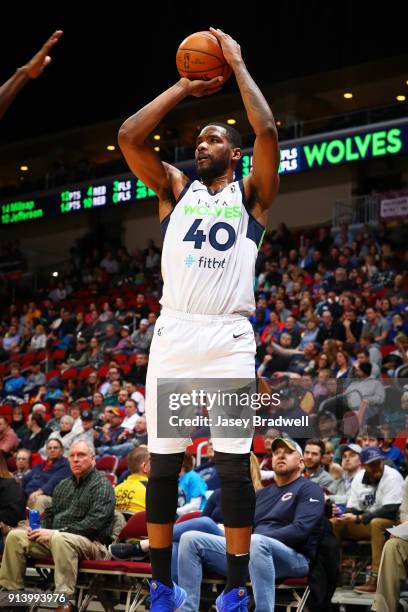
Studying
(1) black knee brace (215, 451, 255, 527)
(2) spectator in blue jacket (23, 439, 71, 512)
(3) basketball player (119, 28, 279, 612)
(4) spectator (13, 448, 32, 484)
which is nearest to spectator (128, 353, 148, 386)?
(4) spectator (13, 448, 32, 484)

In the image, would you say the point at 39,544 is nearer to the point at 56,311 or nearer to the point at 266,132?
the point at 266,132

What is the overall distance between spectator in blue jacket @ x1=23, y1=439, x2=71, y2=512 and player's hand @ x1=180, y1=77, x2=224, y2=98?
563 centimetres

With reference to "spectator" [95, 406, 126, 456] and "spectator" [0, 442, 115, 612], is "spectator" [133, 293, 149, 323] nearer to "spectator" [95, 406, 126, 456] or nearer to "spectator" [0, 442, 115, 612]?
"spectator" [95, 406, 126, 456]

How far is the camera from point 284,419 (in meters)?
7.46

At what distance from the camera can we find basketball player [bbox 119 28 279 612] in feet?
11.9

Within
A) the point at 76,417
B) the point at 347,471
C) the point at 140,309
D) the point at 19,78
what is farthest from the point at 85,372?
the point at 19,78

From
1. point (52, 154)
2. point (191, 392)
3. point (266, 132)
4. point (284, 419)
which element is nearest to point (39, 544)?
point (284, 419)

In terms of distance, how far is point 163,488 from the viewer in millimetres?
3689

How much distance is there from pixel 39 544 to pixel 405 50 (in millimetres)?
13092

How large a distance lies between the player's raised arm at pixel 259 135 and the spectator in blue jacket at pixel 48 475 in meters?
5.55

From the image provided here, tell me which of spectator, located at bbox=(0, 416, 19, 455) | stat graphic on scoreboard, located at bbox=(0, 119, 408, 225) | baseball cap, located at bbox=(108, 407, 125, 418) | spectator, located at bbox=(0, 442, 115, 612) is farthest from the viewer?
stat graphic on scoreboard, located at bbox=(0, 119, 408, 225)

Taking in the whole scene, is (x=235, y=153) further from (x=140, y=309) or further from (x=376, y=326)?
(x=140, y=309)

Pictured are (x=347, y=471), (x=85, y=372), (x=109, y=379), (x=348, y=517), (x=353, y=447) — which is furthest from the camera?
(x=85, y=372)

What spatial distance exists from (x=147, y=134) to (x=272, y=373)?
28.7 feet
